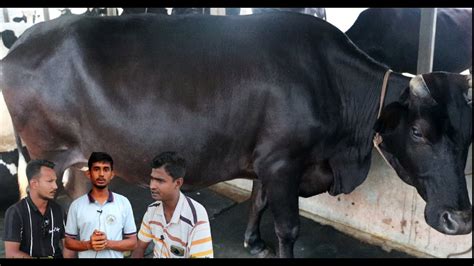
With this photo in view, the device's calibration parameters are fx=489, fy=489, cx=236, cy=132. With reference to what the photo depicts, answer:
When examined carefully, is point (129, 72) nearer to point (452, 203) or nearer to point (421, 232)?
point (452, 203)

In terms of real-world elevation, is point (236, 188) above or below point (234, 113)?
below

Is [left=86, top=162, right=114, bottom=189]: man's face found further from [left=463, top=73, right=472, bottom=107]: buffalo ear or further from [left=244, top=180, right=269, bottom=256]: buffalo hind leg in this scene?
[left=463, top=73, right=472, bottom=107]: buffalo ear

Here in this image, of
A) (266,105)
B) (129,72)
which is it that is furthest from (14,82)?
(266,105)

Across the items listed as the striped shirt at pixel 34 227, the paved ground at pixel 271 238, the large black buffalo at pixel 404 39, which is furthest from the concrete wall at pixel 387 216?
the striped shirt at pixel 34 227

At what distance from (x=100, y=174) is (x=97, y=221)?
0.45 feet

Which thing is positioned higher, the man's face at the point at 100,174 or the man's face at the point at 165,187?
the man's face at the point at 100,174

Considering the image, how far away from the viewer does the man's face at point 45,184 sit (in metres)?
1.39

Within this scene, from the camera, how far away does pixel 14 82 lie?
1.94 m

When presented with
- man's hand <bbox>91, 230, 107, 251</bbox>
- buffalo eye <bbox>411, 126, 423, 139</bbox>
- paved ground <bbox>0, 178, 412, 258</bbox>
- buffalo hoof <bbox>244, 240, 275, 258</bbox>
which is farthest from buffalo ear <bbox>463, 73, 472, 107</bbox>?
man's hand <bbox>91, 230, 107, 251</bbox>

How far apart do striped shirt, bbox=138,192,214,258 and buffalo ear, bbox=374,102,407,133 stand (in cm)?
82

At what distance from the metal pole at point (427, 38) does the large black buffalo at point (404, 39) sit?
0.72 meters

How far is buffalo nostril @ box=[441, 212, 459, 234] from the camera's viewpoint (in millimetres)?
1752

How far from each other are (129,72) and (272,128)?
1.98ft

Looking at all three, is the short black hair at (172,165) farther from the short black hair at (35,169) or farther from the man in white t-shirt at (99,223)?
the short black hair at (35,169)
